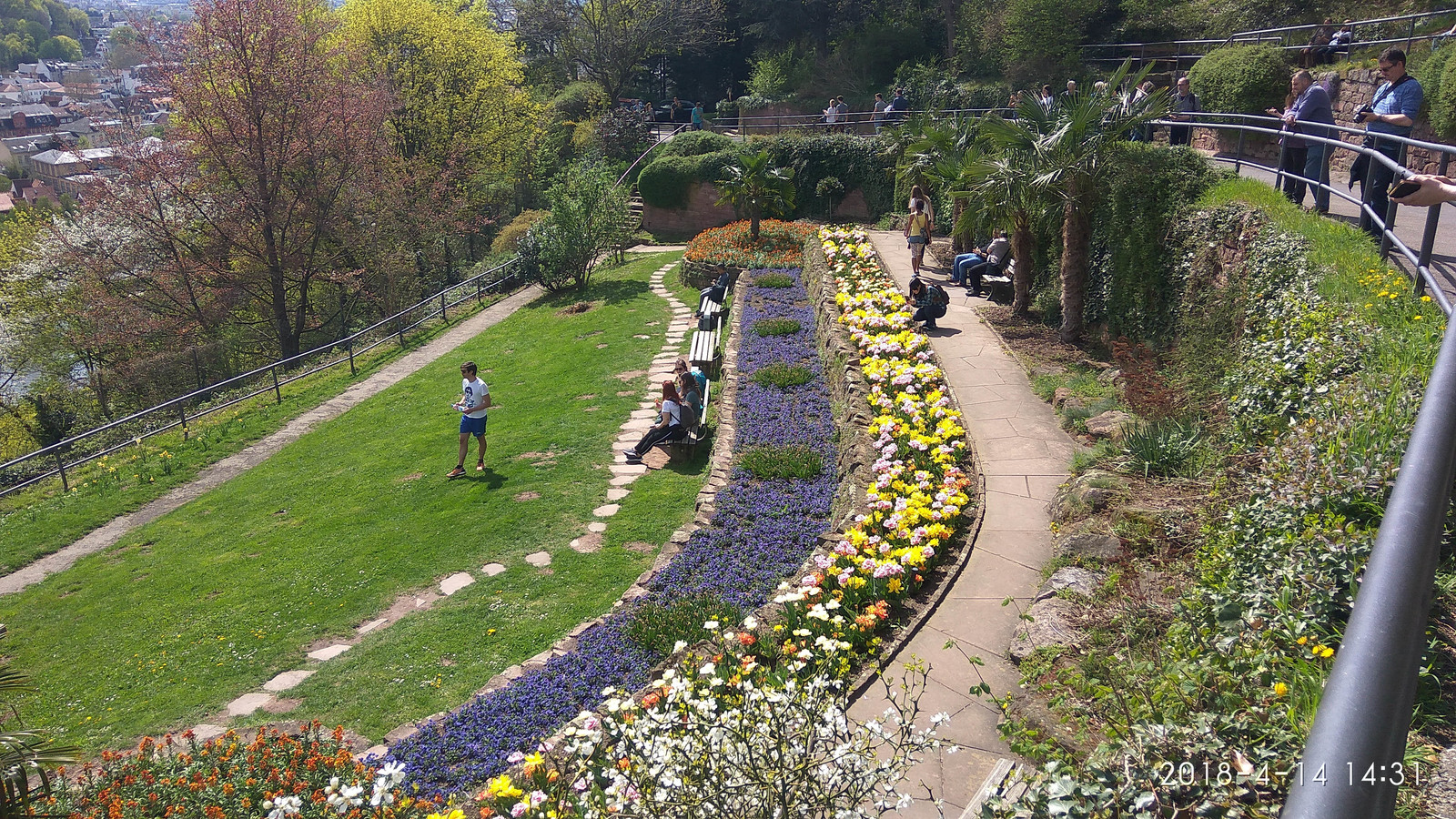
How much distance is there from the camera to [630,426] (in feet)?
40.0

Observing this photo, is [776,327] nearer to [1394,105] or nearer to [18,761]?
[1394,105]

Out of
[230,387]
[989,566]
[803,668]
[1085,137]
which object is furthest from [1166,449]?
[230,387]

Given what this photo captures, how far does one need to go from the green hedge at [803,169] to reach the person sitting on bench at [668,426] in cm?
1623

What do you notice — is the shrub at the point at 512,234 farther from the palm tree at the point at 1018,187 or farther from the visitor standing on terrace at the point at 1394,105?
the visitor standing on terrace at the point at 1394,105

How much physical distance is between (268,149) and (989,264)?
57.2ft

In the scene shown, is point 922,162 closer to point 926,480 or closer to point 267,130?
point 926,480

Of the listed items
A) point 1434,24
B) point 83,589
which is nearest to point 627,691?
point 83,589

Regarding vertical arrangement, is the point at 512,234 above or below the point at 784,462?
above

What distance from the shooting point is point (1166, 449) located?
6.64 m

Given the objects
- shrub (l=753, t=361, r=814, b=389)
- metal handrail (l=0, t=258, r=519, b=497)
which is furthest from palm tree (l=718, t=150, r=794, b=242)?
shrub (l=753, t=361, r=814, b=389)

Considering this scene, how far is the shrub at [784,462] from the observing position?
29.4 feet

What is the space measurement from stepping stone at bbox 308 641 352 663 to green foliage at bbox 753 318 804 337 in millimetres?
7927

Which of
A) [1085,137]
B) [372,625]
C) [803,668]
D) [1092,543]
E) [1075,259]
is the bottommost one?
[372,625]

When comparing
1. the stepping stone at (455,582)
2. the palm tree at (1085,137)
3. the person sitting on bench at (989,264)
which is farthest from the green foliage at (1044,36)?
the stepping stone at (455,582)
